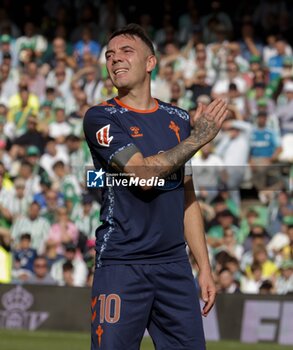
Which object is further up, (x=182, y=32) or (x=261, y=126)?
(x=182, y=32)

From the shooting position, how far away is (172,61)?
16844 millimetres

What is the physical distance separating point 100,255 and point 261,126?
9975 millimetres

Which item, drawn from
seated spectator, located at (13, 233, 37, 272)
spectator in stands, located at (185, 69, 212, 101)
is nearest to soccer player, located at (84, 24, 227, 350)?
seated spectator, located at (13, 233, 37, 272)

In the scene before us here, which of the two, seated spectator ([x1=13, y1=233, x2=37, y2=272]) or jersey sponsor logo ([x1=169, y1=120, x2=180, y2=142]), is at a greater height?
jersey sponsor logo ([x1=169, y1=120, x2=180, y2=142])

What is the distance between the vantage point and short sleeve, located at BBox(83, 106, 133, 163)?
513 centimetres

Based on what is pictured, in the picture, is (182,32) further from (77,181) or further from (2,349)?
(2,349)

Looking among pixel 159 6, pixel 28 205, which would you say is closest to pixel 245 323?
pixel 28 205

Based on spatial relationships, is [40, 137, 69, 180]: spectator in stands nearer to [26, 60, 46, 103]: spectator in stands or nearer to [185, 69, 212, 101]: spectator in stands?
[26, 60, 46, 103]: spectator in stands

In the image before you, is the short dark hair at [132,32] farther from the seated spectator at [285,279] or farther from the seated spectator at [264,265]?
the seated spectator at [264,265]

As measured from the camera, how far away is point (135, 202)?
5.12 meters

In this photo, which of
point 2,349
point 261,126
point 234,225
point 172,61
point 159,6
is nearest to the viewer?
point 2,349

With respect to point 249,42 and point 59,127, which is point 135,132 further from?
point 249,42

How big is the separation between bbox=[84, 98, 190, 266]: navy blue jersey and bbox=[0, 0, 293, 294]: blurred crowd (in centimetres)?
756

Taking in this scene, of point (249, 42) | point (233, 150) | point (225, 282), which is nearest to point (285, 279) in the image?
point (225, 282)
